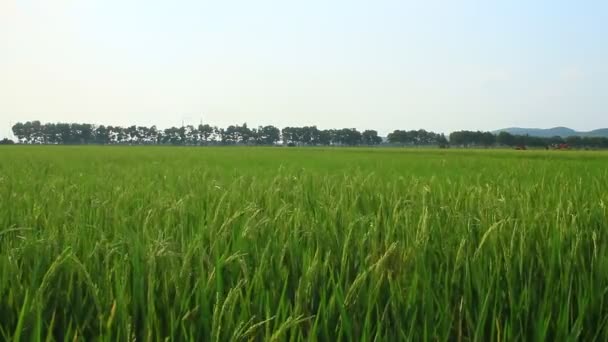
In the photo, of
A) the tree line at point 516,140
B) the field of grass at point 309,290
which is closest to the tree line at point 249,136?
the tree line at point 516,140

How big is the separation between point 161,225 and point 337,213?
98cm

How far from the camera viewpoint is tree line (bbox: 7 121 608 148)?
14138 cm

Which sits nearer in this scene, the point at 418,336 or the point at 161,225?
the point at 418,336

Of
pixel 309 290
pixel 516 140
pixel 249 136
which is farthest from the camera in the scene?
pixel 249 136

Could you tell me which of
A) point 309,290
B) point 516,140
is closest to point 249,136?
point 516,140

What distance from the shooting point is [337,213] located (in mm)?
2758

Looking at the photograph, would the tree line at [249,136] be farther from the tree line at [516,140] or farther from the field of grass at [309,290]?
the field of grass at [309,290]

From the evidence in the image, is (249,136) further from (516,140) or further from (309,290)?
(309,290)

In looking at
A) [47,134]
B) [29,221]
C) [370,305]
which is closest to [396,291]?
[370,305]

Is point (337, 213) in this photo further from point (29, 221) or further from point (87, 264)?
point (29, 221)

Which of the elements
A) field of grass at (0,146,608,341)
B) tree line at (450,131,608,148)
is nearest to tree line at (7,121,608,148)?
tree line at (450,131,608,148)

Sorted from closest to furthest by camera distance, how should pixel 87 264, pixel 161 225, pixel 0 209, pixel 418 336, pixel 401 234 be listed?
pixel 418 336 < pixel 87 264 < pixel 401 234 < pixel 161 225 < pixel 0 209

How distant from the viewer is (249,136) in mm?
163500

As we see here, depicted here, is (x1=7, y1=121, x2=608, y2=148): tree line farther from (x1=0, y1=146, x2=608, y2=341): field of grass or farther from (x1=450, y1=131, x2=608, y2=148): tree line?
(x1=0, y1=146, x2=608, y2=341): field of grass
